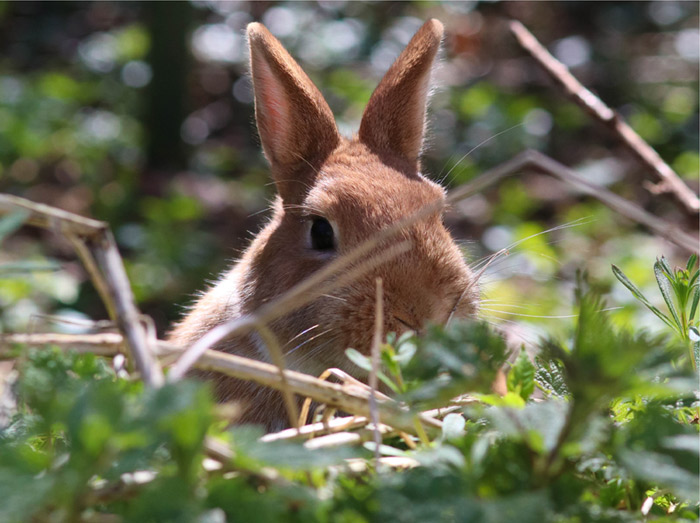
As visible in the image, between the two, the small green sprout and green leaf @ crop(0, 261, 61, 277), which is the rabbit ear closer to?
the small green sprout

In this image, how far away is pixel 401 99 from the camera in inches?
123

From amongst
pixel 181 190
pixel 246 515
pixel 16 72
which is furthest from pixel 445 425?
pixel 16 72

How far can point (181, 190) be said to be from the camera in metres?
6.25

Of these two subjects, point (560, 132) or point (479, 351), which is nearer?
point (479, 351)

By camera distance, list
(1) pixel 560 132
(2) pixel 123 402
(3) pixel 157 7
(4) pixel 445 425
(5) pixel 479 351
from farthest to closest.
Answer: (1) pixel 560 132, (3) pixel 157 7, (4) pixel 445 425, (5) pixel 479 351, (2) pixel 123 402

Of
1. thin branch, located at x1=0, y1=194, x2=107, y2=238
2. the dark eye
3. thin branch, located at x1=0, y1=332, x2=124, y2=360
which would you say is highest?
thin branch, located at x1=0, y1=194, x2=107, y2=238

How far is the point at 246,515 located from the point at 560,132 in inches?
269

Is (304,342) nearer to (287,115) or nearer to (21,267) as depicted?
(287,115)

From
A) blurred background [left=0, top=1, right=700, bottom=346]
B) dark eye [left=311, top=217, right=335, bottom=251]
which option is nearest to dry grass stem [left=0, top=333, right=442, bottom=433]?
dark eye [left=311, top=217, right=335, bottom=251]

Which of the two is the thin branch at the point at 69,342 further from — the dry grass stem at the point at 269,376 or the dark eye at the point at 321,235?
the dark eye at the point at 321,235

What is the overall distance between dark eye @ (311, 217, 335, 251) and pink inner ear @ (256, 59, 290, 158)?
0.44 metres

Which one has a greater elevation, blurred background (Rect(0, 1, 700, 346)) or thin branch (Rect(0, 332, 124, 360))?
thin branch (Rect(0, 332, 124, 360))

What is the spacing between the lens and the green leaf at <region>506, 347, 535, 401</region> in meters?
1.31

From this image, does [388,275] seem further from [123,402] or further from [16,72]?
[16,72]
